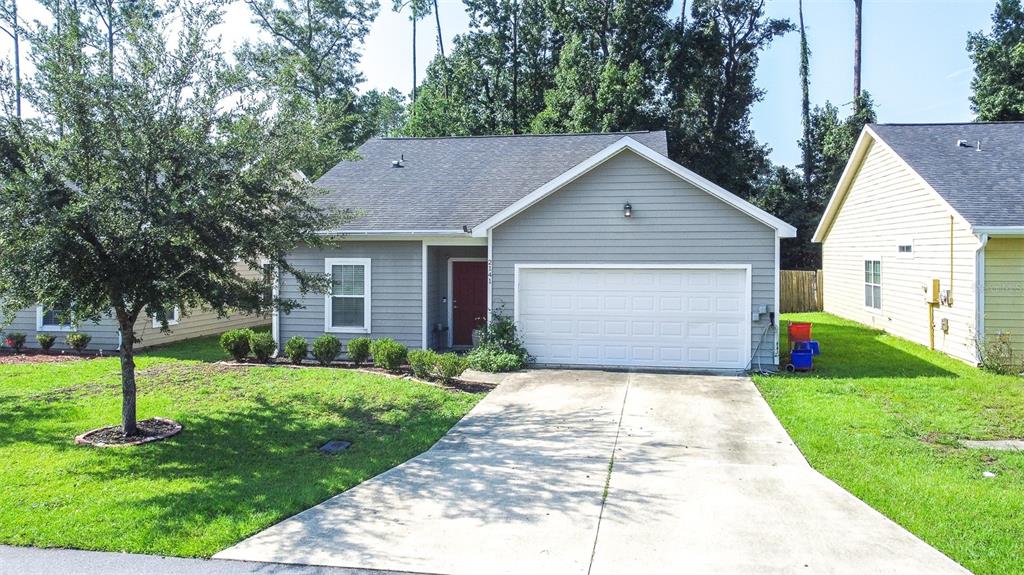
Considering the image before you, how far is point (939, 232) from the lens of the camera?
13.7 m

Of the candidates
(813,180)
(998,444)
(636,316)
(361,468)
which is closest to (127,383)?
(361,468)

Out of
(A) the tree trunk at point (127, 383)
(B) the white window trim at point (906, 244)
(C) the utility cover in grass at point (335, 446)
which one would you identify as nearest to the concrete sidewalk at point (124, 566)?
(C) the utility cover in grass at point (335, 446)

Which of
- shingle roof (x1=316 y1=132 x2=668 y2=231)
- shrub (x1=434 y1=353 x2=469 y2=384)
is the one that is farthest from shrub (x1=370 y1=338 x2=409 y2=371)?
shingle roof (x1=316 y1=132 x2=668 y2=231)

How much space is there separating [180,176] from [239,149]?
2.40ft

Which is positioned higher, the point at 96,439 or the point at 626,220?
the point at 626,220

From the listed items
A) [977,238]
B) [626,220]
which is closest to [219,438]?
[626,220]

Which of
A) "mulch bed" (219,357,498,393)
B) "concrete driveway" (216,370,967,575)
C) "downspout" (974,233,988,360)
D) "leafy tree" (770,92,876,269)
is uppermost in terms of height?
"leafy tree" (770,92,876,269)

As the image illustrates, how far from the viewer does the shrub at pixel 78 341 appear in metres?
14.7

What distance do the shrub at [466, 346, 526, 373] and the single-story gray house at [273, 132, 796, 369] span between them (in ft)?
2.03

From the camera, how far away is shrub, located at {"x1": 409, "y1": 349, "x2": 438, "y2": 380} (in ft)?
36.4

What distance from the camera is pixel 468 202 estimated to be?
48.4 feet

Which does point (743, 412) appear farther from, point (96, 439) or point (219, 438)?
point (96, 439)

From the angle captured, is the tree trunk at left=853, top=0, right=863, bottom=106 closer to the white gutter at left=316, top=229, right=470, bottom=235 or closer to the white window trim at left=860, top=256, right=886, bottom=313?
the white window trim at left=860, top=256, right=886, bottom=313

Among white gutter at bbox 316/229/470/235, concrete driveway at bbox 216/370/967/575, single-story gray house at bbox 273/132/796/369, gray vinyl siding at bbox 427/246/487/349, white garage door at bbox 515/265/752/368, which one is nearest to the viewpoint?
concrete driveway at bbox 216/370/967/575
